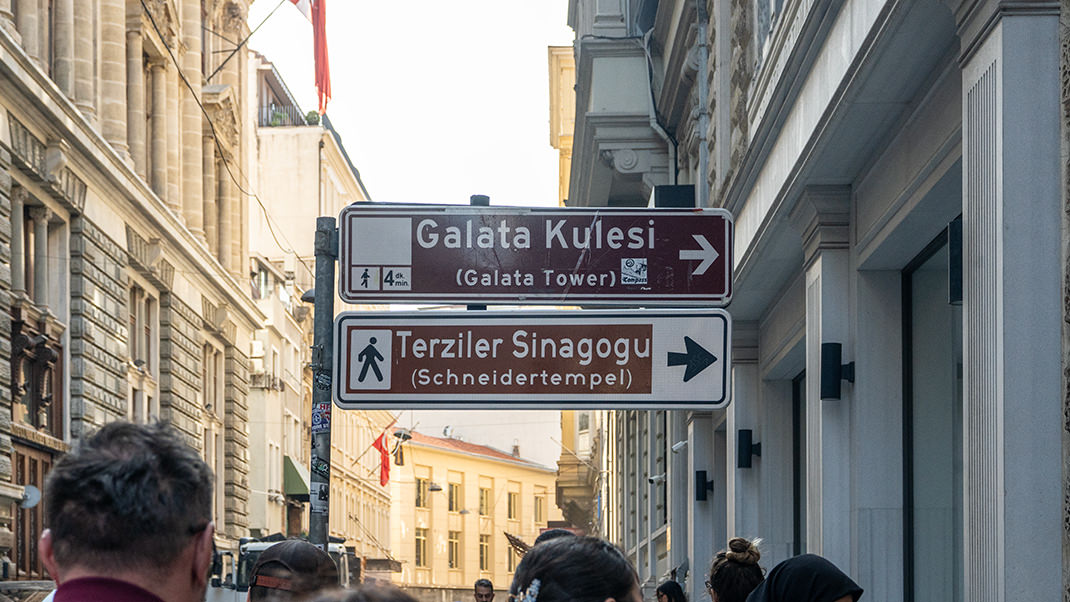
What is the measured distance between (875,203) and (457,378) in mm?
3206

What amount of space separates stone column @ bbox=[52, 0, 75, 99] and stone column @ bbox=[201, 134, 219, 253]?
1379cm

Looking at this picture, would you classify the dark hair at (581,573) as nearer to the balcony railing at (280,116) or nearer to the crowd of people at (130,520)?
the crowd of people at (130,520)

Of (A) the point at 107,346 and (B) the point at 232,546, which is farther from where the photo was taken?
(B) the point at 232,546

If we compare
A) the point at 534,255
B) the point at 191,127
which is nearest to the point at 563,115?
the point at 191,127

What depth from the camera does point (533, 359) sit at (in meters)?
6.88

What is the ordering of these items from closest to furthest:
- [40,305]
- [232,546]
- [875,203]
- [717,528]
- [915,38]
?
[915,38] → [875,203] → [717,528] → [40,305] → [232,546]

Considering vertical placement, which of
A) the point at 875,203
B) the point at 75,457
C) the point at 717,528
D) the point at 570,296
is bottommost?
the point at 717,528

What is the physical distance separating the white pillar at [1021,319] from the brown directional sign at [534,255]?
1.73m

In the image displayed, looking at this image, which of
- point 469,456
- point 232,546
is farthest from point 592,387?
point 469,456

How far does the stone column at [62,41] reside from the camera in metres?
30.7

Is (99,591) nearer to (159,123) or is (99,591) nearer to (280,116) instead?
(159,123)

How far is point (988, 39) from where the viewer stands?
5.42 meters

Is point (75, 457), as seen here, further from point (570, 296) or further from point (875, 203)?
point (875, 203)

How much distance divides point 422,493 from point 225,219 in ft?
154
